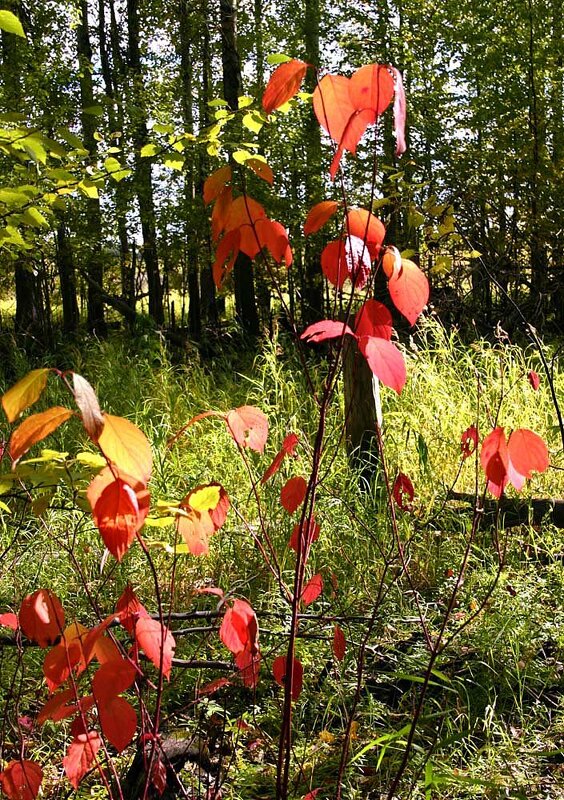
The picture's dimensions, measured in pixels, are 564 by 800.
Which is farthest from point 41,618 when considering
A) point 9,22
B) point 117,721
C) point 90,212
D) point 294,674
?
point 90,212

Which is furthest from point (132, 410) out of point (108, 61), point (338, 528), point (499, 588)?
point (108, 61)

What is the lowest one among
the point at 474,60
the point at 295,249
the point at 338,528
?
the point at 338,528

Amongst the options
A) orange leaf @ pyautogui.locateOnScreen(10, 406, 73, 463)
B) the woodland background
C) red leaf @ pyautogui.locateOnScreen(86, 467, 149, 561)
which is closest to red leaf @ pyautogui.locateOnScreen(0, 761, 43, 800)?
red leaf @ pyautogui.locateOnScreen(86, 467, 149, 561)

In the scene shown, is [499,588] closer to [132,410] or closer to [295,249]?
[132,410]

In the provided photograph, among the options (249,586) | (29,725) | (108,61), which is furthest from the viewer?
(108,61)

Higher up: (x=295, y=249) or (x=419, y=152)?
(x=419, y=152)

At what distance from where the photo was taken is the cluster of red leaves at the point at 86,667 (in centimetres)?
102

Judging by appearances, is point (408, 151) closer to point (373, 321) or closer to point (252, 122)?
point (252, 122)

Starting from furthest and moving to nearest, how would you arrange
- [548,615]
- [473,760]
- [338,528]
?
[338,528], [548,615], [473,760]

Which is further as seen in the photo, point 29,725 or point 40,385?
point 29,725

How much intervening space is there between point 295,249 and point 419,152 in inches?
76.2

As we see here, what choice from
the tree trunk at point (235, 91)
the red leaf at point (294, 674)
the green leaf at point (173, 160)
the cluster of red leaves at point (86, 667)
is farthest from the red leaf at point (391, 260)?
the tree trunk at point (235, 91)

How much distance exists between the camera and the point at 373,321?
1056 mm

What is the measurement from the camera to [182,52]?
11336 mm
